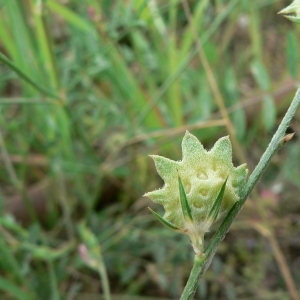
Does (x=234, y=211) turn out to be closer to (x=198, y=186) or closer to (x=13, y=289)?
(x=198, y=186)

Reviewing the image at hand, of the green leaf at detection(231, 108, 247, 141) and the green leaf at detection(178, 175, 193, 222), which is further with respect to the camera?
the green leaf at detection(231, 108, 247, 141)

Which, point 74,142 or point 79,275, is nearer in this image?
point 79,275

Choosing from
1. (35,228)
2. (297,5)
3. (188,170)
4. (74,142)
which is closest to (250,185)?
(188,170)

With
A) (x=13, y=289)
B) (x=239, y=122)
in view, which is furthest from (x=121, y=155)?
(x=13, y=289)

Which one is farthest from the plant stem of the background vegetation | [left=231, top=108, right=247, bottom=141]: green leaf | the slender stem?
[left=231, top=108, right=247, bottom=141]: green leaf

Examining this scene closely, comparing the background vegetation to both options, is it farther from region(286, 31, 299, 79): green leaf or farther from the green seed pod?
the green seed pod

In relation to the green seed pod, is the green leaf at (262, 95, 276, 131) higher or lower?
lower

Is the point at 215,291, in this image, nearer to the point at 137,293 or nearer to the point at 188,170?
the point at 137,293
